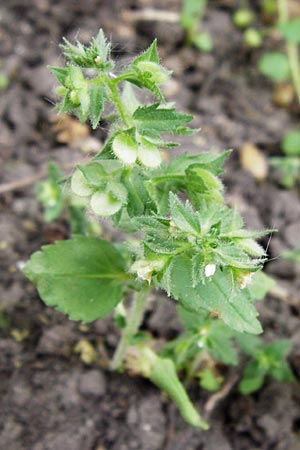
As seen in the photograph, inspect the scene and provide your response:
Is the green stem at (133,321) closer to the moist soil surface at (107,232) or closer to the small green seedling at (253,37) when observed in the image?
the moist soil surface at (107,232)

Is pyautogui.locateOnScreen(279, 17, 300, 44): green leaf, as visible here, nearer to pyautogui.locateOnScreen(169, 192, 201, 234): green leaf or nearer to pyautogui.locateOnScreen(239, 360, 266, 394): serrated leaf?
pyautogui.locateOnScreen(239, 360, 266, 394): serrated leaf

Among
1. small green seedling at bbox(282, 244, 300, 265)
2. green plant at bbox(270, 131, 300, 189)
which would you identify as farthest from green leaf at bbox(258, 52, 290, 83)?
small green seedling at bbox(282, 244, 300, 265)

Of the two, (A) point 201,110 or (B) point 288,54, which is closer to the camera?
(A) point 201,110

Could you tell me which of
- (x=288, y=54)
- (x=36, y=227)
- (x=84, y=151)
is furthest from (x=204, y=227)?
(x=288, y=54)

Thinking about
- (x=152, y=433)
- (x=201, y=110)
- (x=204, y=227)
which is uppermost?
(x=204, y=227)

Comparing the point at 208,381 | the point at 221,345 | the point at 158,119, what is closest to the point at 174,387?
the point at 221,345

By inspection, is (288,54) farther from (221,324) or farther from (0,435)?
(0,435)

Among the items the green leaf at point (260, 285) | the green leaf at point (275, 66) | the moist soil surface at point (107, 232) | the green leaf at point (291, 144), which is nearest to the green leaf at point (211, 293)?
the green leaf at point (260, 285)
